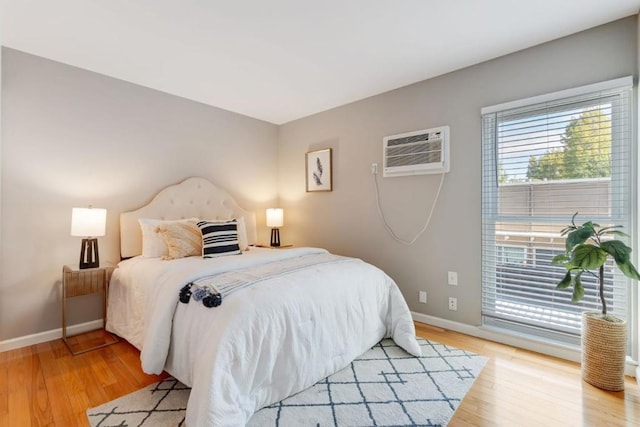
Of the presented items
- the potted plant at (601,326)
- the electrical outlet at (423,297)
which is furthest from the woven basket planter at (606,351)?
the electrical outlet at (423,297)

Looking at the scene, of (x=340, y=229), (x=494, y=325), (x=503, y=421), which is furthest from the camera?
(x=340, y=229)

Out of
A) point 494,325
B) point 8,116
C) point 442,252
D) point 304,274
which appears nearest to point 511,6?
point 442,252

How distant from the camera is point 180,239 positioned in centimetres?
268

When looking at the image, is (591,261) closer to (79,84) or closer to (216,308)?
(216,308)

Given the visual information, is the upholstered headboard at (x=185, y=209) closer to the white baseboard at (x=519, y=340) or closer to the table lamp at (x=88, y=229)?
the table lamp at (x=88, y=229)

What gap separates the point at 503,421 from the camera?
1564 mm

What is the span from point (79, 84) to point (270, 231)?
255cm

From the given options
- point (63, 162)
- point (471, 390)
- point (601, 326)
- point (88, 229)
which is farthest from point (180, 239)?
point (601, 326)

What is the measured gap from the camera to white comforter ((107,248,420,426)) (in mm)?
1417

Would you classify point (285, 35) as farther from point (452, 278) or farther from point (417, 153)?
point (452, 278)

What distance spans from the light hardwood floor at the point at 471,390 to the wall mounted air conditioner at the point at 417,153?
1602 millimetres

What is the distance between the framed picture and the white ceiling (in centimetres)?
93

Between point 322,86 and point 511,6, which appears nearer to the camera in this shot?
point 511,6

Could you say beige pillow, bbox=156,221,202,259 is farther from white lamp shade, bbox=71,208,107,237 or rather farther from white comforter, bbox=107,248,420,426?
white lamp shade, bbox=71,208,107,237
